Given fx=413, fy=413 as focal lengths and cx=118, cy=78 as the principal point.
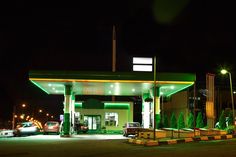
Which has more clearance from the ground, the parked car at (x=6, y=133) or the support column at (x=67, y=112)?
the support column at (x=67, y=112)

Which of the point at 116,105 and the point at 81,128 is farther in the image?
the point at 116,105

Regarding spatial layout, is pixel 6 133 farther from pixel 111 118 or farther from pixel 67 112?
pixel 111 118

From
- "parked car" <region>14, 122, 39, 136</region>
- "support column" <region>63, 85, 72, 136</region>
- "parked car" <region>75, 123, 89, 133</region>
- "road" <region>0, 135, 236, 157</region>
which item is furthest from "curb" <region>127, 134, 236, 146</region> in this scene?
"parked car" <region>75, 123, 89, 133</region>

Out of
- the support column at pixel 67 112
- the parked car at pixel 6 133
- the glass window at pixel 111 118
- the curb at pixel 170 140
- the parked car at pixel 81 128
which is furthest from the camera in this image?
the glass window at pixel 111 118

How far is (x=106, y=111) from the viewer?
50.6m

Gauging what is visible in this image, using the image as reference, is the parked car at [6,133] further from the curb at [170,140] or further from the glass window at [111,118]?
the curb at [170,140]

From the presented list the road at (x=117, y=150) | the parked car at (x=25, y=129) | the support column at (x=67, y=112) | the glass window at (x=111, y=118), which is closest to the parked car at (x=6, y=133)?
the parked car at (x=25, y=129)

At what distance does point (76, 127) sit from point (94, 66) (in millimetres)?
7446

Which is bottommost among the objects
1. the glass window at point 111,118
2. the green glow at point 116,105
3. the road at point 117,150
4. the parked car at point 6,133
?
the parked car at point 6,133

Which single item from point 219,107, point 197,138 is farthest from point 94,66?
point 219,107

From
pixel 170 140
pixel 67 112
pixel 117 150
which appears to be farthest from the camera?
pixel 67 112

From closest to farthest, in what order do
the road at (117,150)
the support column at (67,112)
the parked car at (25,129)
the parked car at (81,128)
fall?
the road at (117,150)
the support column at (67,112)
the parked car at (25,129)
the parked car at (81,128)

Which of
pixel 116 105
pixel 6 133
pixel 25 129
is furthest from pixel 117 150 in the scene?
pixel 116 105

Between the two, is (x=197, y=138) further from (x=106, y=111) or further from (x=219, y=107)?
(x=219, y=107)
